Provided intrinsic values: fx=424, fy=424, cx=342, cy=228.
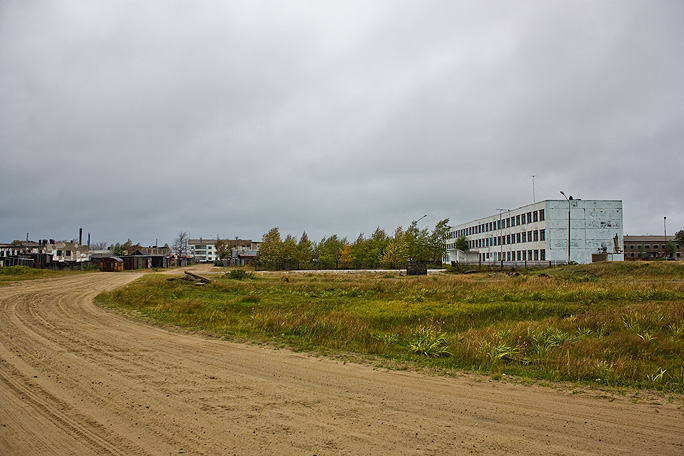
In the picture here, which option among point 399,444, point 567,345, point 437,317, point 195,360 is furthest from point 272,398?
point 437,317

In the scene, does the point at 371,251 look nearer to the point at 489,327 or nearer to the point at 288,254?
the point at 288,254

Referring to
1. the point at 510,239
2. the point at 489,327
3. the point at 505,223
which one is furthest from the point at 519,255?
the point at 489,327

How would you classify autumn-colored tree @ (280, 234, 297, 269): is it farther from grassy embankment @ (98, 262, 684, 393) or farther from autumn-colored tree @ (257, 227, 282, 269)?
grassy embankment @ (98, 262, 684, 393)

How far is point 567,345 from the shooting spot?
1103 cm

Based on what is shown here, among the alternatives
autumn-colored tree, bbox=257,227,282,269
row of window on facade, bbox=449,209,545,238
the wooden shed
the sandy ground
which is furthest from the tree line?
the sandy ground

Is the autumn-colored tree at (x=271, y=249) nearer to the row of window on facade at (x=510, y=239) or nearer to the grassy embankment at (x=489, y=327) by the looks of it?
the row of window on facade at (x=510, y=239)


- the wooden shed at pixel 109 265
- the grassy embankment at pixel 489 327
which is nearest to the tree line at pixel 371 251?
the wooden shed at pixel 109 265

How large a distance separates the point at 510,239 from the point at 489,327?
72.5 metres

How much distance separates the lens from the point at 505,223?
273ft

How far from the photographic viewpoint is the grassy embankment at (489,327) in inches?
369

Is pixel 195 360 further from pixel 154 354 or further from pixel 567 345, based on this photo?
pixel 567 345

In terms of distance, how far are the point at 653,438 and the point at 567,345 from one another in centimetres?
589

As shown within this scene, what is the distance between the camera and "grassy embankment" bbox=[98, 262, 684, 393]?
938cm

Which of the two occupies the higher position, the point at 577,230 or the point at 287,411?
the point at 577,230
